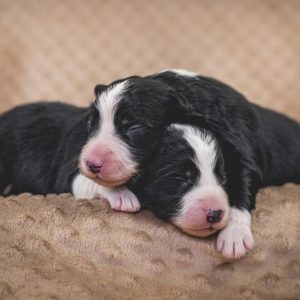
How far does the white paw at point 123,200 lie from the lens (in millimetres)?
1629

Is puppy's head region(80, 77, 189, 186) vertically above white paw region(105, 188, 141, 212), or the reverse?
puppy's head region(80, 77, 189, 186)

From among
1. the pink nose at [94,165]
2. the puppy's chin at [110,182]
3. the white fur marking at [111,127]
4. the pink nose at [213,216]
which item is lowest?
the pink nose at [213,216]

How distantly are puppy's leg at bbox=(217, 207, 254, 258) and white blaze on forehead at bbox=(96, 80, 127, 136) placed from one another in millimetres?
458

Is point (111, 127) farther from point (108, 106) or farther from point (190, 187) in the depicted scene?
point (190, 187)

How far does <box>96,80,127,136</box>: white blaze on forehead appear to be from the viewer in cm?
165

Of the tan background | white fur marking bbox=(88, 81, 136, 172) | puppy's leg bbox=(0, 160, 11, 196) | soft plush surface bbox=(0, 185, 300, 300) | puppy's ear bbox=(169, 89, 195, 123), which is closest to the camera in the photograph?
soft plush surface bbox=(0, 185, 300, 300)

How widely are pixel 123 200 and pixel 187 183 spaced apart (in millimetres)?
206

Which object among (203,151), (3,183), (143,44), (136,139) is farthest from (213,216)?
(143,44)

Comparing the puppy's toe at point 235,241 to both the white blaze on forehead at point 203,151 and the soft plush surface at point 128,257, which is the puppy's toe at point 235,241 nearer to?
the soft plush surface at point 128,257

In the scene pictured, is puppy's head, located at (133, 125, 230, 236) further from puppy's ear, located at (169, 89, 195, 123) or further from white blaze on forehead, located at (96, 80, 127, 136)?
white blaze on forehead, located at (96, 80, 127, 136)

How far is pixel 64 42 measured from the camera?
369 centimetres

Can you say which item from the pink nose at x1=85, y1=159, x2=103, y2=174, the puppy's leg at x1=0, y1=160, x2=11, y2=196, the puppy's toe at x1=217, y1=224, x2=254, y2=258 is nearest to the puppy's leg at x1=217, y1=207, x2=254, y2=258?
the puppy's toe at x1=217, y1=224, x2=254, y2=258

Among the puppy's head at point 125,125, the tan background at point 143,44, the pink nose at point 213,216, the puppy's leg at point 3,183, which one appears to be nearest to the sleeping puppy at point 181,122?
the puppy's head at point 125,125

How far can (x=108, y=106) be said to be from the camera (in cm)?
168
